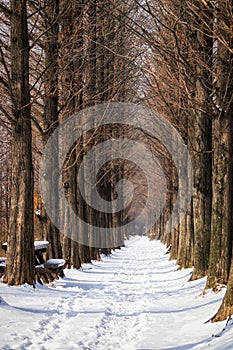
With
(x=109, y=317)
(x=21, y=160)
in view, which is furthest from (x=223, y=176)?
(x=21, y=160)

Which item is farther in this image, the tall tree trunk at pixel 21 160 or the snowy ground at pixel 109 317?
the tall tree trunk at pixel 21 160

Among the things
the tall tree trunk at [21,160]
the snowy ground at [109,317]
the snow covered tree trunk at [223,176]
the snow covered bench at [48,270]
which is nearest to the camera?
the snowy ground at [109,317]

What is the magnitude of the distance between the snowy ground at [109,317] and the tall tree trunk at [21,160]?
743 millimetres

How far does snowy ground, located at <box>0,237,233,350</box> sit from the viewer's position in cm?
651

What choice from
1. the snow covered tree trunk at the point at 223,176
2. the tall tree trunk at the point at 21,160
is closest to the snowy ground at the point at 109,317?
the snow covered tree trunk at the point at 223,176

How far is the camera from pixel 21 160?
35.7 ft

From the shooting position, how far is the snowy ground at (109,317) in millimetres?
6508

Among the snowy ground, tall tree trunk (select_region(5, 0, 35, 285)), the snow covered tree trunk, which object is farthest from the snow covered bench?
the snow covered tree trunk

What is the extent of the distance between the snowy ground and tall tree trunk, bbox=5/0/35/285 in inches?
29.3

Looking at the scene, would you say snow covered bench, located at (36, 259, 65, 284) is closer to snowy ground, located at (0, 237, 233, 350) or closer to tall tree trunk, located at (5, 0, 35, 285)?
snowy ground, located at (0, 237, 233, 350)

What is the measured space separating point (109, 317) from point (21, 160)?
4140 millimetres

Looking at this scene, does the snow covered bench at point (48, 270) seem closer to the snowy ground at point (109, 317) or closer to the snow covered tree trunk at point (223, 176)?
the snowy ground at point (109, 317)

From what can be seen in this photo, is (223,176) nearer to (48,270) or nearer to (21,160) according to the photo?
(21,160)

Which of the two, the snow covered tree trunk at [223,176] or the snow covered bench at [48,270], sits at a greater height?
the snow covered tree trunk at [223,176]
